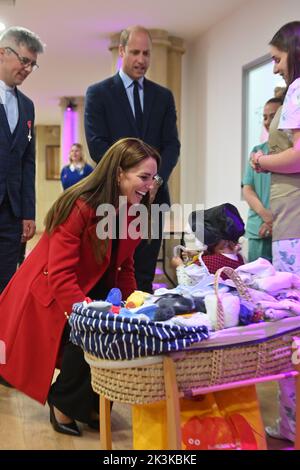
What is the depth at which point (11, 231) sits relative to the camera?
2465mm

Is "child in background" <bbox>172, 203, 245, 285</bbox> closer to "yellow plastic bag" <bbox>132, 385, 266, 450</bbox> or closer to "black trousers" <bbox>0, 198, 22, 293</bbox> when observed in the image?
"yellow plastic bag" <bbox>132, 385, 266, 450</bbox>

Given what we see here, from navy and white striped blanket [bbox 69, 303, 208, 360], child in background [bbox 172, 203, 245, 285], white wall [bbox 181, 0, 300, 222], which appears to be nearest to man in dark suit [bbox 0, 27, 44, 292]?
child in background [bbox 172, 203, 245, 285]

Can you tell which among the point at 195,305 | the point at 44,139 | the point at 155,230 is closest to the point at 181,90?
the point at 155,230

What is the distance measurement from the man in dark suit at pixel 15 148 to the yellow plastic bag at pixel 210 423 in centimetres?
125

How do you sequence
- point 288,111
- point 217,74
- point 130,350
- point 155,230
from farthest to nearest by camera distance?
point 217,74 → point 155,230 → point 288,111 → point 130,350

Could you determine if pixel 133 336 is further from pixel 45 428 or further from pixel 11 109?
pixel 11 109

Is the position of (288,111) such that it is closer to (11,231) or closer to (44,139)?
(11,231)

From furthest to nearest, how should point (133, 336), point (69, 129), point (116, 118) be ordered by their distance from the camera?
point (69, 129)
point (116, 118)
point (133, 336)

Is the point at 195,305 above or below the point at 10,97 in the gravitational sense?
below

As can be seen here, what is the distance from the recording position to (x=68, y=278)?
1.77 metres

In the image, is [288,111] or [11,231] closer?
[288,111]

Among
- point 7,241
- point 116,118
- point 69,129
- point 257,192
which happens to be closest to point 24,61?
point 116,118

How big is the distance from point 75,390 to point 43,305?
302mm
